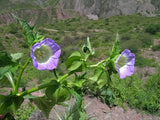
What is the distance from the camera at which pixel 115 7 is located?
5750cm

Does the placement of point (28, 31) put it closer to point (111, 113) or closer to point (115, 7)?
point (111, 113)

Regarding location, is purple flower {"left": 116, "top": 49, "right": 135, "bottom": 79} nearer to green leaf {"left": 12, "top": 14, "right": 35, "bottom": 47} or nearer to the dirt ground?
green leaf {"left": 12, "top": 14, "right": 35, "bottom": 47}

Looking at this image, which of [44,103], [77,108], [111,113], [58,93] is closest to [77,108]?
[77,108]

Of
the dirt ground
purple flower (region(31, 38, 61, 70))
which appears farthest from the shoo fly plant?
the dirt ground

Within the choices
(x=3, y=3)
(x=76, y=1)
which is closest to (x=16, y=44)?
(x=76, y=1)

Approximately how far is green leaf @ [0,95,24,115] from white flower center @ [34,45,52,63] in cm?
24

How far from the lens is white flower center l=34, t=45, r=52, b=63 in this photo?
88 centimetres

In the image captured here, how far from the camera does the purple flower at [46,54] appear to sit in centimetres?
81

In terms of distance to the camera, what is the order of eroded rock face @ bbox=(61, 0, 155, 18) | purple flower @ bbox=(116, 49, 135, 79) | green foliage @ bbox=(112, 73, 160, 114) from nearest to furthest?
purple flower @ bbox=(116, 49, 135, 79) < green foliage @ bbox=(112, 73, 160, 114) < eroded rock face @ bbox=(61, 0, 155, 18)

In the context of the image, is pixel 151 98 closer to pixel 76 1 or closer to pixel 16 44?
pixel 16 44

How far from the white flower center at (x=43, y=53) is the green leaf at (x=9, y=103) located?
0.78 feet

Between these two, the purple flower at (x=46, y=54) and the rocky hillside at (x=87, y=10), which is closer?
the purple flower at (x=46, y=54)

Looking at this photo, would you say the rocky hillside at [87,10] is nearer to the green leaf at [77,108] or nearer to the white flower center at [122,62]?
the green leaf at [77,108]

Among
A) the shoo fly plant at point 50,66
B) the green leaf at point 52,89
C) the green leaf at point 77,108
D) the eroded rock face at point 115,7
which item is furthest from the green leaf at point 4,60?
the eroded rock face at point 115,7
